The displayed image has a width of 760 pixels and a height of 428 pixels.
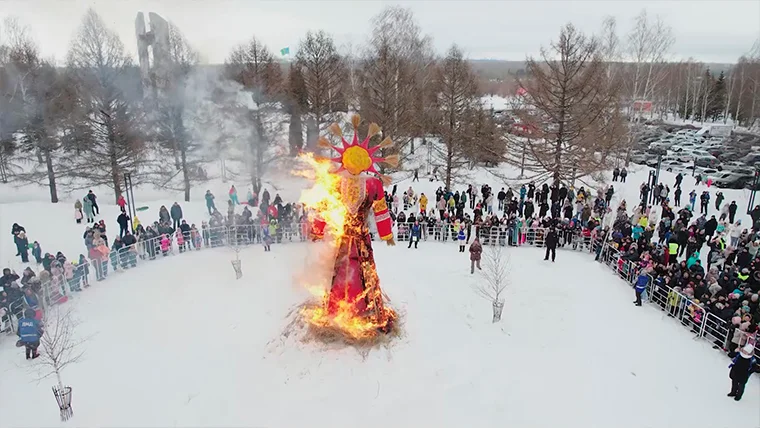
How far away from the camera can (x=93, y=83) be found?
22.2 meters

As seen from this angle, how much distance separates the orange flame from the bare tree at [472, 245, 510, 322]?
3.08 meters

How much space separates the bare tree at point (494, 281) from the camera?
12.3m

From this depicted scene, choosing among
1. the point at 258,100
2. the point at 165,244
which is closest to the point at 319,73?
the point at 258,100

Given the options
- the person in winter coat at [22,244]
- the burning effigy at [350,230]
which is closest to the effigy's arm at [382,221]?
the burning effigy at [350,230]

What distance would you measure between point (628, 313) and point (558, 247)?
5.28 metres

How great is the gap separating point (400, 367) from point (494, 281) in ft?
13.4

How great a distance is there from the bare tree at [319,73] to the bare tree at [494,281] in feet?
48.5

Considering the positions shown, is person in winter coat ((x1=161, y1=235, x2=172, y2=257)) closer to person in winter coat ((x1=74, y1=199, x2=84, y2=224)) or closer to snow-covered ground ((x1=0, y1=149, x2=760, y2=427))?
snow-covered ground ((x1=0, y1=149, x2=760, y2=427))

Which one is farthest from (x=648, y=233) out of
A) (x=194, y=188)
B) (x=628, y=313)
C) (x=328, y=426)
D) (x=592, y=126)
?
(x=194, y=188)

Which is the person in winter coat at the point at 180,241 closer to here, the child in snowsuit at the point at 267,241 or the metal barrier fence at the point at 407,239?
the metal barrier fence at the point at 407,239

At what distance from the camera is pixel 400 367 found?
10258 mm

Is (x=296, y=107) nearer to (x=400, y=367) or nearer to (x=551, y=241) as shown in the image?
(x=551, y=241)

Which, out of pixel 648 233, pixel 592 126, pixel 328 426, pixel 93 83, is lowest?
pixel 328 426

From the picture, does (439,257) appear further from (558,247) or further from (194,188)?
(194,188)
